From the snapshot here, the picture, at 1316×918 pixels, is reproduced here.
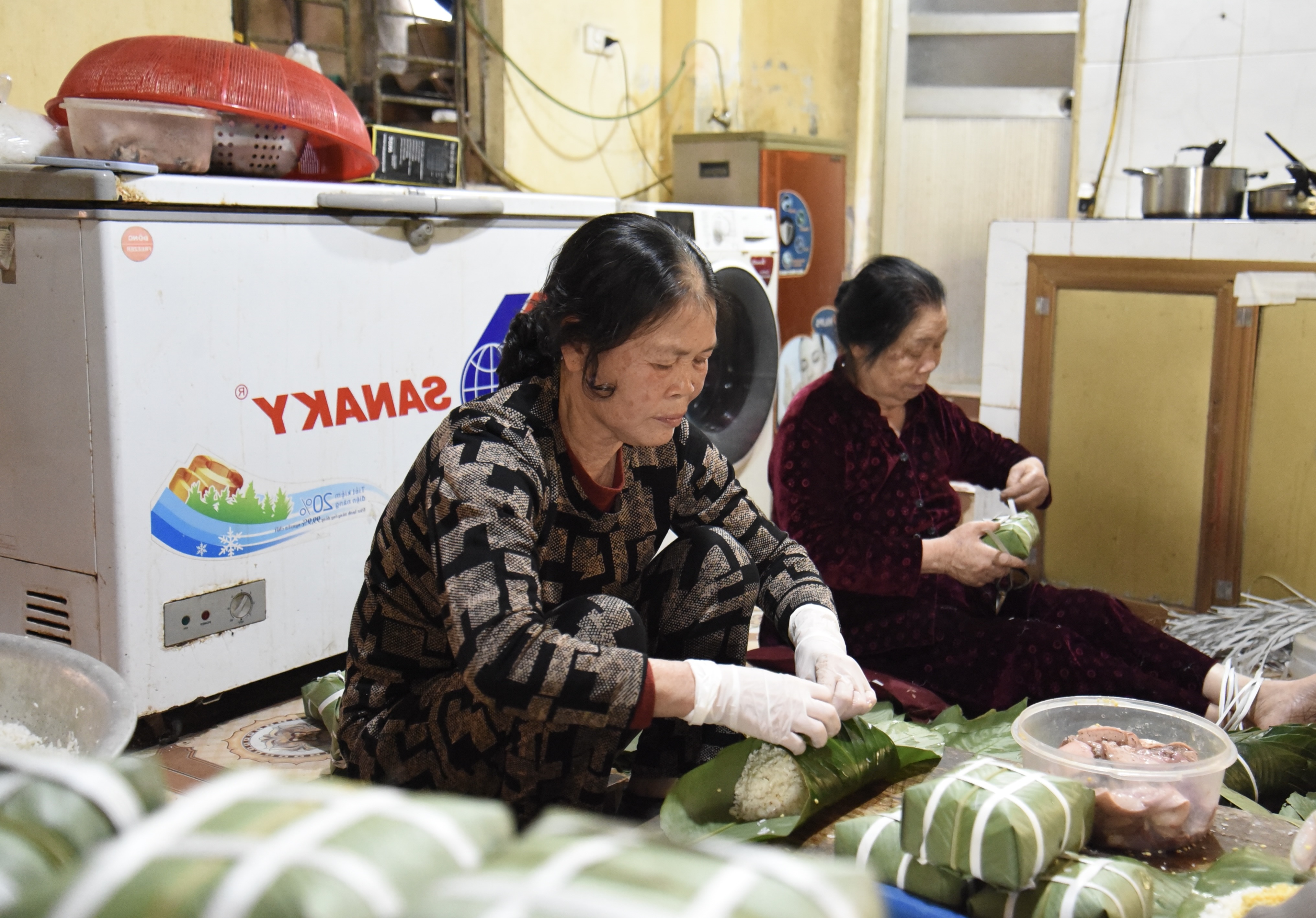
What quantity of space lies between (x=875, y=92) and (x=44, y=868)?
14.4 ft

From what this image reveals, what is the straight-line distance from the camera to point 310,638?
7.73 feet

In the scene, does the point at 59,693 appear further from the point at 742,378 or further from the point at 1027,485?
the point at 742,378

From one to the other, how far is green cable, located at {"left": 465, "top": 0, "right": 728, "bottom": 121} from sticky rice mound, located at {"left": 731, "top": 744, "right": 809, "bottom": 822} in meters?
2.93

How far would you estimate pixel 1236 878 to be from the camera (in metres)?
1.18

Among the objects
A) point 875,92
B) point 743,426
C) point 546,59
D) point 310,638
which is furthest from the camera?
point 875,92

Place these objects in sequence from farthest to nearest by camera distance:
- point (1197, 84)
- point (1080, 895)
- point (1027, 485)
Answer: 1. point (1197, 84)
2. point (1027, 485)
3. point (1080, 895)

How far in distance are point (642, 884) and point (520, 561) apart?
2.95ft

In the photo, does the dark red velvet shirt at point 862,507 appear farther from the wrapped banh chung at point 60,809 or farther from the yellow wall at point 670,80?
the yellow wall at point 670,80

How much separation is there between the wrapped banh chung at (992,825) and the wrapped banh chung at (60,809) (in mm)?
772

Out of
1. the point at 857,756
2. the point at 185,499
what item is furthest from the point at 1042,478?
the point at 185,499

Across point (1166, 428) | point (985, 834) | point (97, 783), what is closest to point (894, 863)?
point (985, 834)

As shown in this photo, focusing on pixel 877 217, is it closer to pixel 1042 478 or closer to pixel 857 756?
pixel 1042 478

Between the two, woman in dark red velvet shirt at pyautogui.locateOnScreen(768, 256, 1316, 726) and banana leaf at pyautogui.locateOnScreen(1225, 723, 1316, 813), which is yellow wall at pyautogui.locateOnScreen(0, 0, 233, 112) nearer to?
woman in dark red velvet shirt at pyautogui.locateOnScreen(768, 256, 1316, 726)

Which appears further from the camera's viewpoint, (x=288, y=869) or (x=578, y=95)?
(x=578, y=95)
